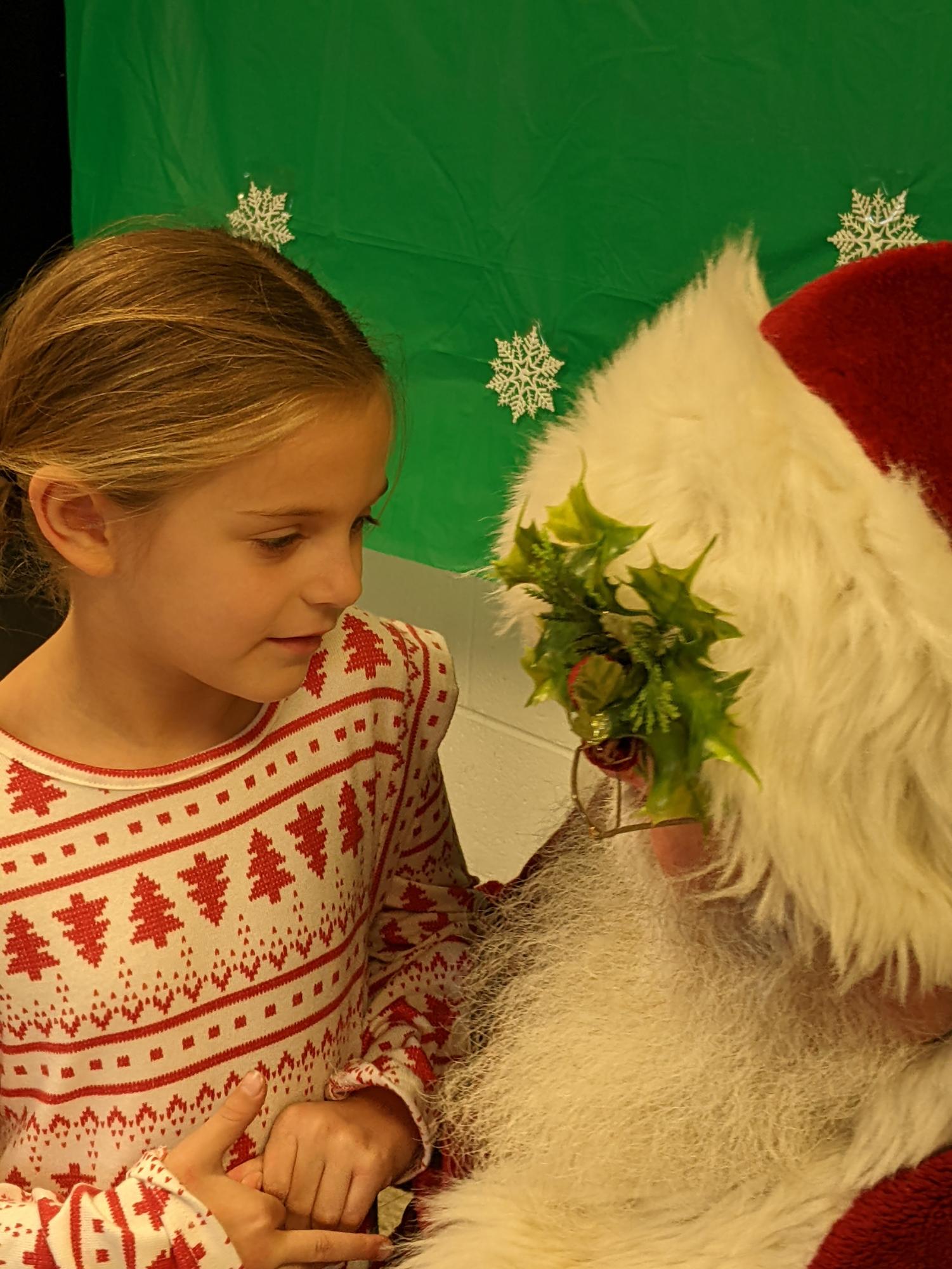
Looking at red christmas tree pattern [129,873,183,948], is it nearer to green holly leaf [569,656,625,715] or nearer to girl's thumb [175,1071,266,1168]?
girl's thumb [175,1071,266,1168]

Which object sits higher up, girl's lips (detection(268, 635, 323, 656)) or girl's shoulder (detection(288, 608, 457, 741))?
girl's shoulder (detection(288, 608, 457, 741))

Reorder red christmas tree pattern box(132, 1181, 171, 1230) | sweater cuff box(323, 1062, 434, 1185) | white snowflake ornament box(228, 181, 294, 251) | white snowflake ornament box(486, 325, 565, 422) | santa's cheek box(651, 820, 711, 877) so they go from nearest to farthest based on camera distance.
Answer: santa's cheek box(651, 820, 711, 877) < red christmas tree pattern box(132, 1181, 171, 1230) < sweater cuff box(323, 1062, 434, 1185) < white snowflake ornament box(486, 325, 565, 422) < white snowflake ornament box(228, 181, 294, 251)

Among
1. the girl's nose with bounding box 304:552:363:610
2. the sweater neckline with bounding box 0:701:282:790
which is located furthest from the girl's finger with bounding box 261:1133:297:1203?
the girl's nose with bounding box 304:552:363:610

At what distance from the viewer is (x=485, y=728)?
1586 mm

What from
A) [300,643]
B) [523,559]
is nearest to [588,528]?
[523,559]

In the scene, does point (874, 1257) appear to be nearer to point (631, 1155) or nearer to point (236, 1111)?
point (631, 1155)

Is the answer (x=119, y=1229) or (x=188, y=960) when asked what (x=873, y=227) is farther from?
(x=119, y=1229)

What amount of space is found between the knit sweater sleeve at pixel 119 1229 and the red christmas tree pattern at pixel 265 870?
0.18 meters

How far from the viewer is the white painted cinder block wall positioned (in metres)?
1.51

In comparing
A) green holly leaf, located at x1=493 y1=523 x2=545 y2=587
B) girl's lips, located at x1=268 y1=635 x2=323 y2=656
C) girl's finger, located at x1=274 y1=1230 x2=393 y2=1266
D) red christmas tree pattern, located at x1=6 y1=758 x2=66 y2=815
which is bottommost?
girl's finger, located at x1=274 y1=1230 x2=393 y2=1266

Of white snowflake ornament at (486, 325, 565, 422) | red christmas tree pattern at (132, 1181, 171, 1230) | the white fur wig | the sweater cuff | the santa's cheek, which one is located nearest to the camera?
the white fur wig

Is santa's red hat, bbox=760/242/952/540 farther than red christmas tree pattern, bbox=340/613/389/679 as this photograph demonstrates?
No

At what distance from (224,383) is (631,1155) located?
0.53m

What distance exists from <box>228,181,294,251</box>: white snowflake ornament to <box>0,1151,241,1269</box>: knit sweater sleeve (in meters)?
1.02
